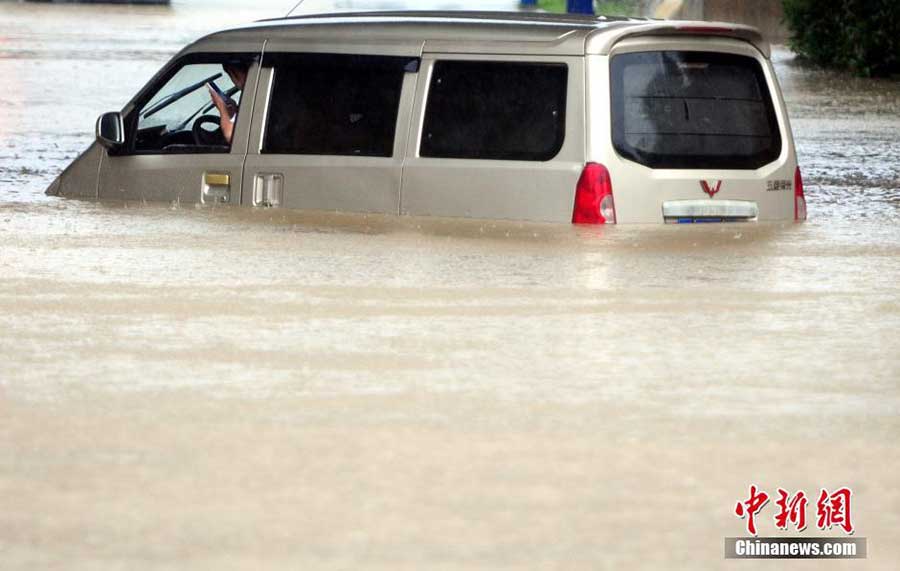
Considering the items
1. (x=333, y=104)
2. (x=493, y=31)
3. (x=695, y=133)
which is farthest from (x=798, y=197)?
(x=333, y=104)

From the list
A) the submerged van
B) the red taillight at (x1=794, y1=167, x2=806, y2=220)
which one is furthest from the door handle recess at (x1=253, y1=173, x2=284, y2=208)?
Result: the red taillight at (x1=794, y1=167, x2=806, y2=220)

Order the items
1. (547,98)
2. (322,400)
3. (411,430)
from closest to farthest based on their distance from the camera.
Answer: (411,430), (322,400), (547,98)

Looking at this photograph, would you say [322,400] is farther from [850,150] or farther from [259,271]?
[850,150]

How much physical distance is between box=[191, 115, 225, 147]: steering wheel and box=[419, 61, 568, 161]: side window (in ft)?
4.73

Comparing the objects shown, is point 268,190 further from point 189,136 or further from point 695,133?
point 695,133

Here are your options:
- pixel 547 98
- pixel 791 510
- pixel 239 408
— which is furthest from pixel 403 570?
pixel 547 98

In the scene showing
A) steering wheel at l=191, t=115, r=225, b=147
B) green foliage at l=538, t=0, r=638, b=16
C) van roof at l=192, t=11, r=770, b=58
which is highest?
van roof at l=192, t=11, r=770, b=58

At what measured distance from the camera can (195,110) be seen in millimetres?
11102

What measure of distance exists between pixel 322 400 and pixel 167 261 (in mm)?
3453

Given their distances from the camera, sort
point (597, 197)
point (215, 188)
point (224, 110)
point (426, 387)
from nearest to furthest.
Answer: point (426, 387) < point (597, 197) < point (215, 188) < point (224, 110)

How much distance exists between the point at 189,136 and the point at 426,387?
4277 millimetres

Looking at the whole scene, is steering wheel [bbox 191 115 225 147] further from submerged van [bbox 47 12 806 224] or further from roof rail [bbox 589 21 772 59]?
roof rail [bbox 589 21 772 59]

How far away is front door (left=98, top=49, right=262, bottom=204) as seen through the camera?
10.7 m

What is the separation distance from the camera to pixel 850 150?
18.9m
